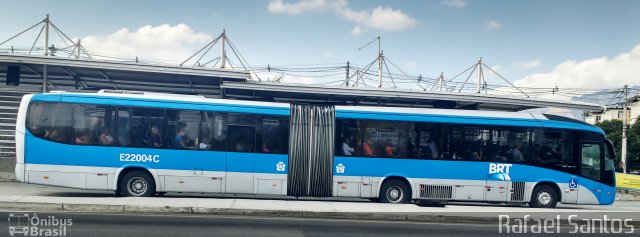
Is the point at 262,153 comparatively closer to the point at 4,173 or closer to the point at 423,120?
the point at 423,120

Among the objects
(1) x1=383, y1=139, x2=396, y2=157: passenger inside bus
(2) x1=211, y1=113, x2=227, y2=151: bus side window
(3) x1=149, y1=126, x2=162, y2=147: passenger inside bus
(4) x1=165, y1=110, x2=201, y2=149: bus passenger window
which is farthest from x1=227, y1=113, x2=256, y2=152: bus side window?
(1) x1=383, y1=139, x2=396, y2=157: passenger inside bus

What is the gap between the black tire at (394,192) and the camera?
45.8ft

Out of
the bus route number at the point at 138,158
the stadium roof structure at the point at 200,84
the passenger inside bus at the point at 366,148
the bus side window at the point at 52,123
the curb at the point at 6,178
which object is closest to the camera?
the bus side window at the point at 52,123

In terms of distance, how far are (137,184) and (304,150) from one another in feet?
16.4

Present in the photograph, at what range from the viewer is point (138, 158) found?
1340cm

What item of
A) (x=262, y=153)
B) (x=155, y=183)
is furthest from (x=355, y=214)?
(x=155, y=183)

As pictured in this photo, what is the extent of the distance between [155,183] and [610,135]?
63702mm

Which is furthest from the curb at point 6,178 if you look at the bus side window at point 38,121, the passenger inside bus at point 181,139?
the passenger inside bus at point 181,139

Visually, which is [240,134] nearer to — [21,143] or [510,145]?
[21,143]

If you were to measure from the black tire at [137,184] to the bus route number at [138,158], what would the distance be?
37cm

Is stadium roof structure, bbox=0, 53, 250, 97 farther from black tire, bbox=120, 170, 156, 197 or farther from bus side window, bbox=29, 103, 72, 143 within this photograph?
black tire, bbox=120, 170, 156, 197

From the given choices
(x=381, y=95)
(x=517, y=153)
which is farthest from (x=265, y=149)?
(x=517, y=153)

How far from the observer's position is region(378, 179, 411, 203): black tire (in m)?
14.0

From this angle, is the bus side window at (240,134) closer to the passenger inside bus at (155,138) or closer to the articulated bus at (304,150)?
the articulated bus at (304,150)
